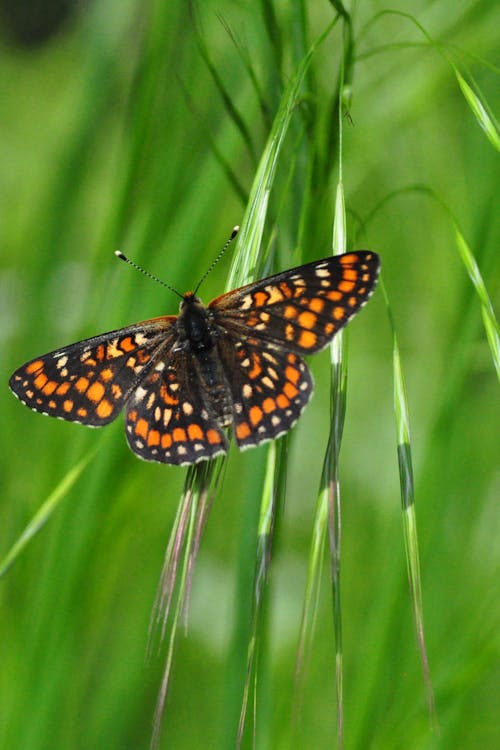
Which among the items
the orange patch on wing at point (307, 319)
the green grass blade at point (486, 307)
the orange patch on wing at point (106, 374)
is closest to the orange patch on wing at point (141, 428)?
the orange patch on wing at point (106, 374)

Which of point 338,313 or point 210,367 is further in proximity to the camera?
point 210,367

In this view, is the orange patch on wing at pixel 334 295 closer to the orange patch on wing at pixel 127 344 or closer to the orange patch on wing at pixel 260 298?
the orange patch on wing at pixel 260 298

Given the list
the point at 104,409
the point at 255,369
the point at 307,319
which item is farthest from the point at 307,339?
the point at 104,409

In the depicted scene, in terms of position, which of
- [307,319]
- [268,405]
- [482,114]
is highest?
[482,114]

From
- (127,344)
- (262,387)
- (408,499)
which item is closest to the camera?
(408,499)

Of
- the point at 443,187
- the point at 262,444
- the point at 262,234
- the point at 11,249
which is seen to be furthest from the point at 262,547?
the point at 11,249

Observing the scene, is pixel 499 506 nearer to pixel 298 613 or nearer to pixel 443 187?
pixel 298 613

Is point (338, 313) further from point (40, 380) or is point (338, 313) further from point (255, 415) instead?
point (40, 380)

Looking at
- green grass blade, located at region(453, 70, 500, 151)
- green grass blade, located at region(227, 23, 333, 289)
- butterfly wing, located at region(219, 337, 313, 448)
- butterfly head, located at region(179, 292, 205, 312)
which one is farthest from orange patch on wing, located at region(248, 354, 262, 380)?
green grass blade, located at region(453, 70, 500, 151)
